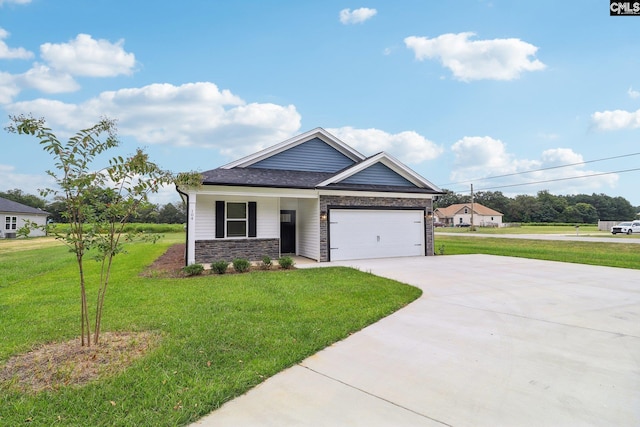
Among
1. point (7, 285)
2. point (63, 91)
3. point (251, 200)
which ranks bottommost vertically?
point (7, 285)

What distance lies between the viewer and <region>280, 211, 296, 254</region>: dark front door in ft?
48.8

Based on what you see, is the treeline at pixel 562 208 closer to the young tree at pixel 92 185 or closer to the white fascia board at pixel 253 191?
the white fascia board at pixel 253 191

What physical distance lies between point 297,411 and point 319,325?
213 cm

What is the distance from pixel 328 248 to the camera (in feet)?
41.0

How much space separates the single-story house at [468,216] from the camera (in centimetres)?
6298

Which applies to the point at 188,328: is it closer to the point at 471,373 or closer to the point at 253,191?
the point at 471,373

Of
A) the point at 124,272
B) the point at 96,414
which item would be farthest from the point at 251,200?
the point at 96,414

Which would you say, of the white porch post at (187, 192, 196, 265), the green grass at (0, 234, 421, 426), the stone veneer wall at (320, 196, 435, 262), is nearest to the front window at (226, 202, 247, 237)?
the white porch post at (187, 192, 196, 265)

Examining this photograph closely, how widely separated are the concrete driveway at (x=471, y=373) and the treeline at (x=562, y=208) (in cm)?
6577

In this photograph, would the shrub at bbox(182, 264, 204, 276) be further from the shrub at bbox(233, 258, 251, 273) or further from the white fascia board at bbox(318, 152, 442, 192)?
the white fascia board at bbox(318, 152, 442, 192)

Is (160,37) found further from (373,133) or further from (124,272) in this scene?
(373,133)

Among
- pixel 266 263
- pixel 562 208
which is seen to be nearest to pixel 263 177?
pixel 266 263

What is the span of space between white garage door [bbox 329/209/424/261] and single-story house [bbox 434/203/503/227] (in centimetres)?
5240

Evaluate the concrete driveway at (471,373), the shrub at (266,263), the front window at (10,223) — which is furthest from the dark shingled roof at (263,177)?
the front window at (10,223)
